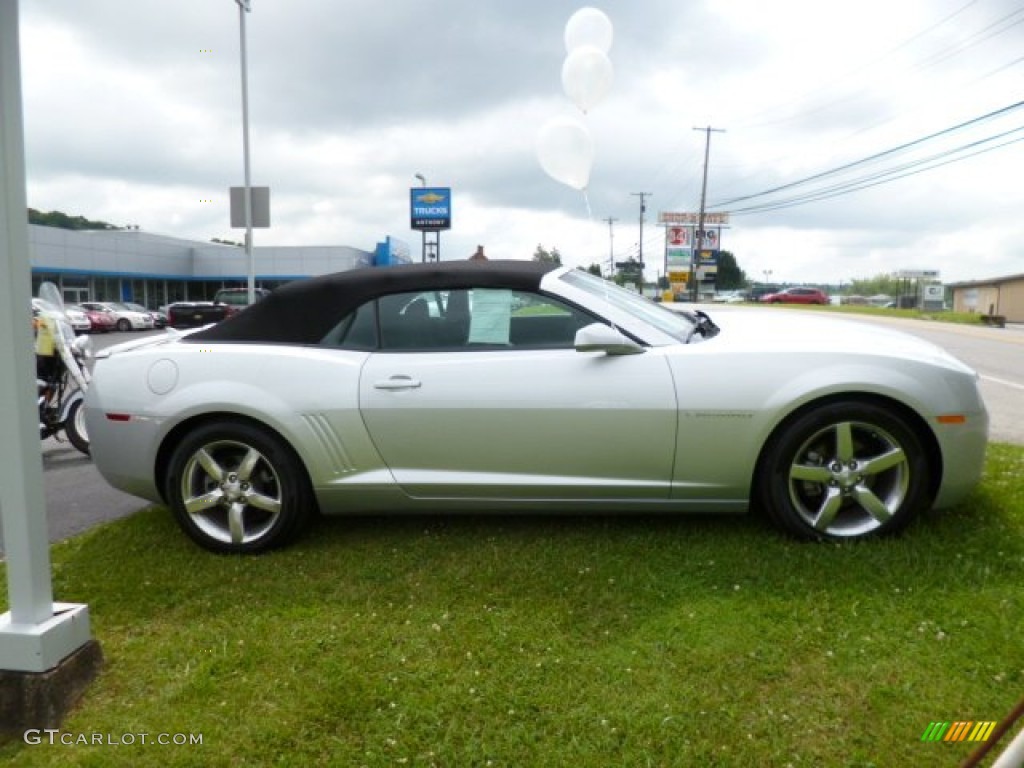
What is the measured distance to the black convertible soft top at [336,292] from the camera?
354 cm

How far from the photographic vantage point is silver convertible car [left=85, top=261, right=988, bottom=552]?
10.5 feet

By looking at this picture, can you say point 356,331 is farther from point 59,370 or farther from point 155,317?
point 155,317

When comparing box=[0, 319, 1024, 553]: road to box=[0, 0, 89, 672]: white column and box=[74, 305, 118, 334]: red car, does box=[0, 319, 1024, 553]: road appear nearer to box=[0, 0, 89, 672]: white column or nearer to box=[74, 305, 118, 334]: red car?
box=[0, 0, 89, 672]: white column

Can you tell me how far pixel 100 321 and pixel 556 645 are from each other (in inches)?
1211

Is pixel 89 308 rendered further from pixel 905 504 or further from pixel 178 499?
pixel 905 504

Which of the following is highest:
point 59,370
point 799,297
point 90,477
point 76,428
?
point 799,297

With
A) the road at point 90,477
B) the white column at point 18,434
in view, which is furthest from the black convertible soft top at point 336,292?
the road at point 90,477

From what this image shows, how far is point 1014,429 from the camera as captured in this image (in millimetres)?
6516

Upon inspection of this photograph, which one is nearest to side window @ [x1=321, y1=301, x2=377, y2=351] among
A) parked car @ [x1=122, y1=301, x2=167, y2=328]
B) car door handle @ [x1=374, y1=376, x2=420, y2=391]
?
car door handle @ [x1=374, y1=376, x2=420, y2=391]

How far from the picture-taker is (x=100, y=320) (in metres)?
28.6

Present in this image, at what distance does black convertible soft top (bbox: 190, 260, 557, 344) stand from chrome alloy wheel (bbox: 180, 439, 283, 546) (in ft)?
1.86

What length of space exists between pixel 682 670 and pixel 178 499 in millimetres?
2430

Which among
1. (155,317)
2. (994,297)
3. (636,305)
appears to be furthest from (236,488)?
(994,297)

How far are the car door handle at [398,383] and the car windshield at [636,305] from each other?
896 millimetres
